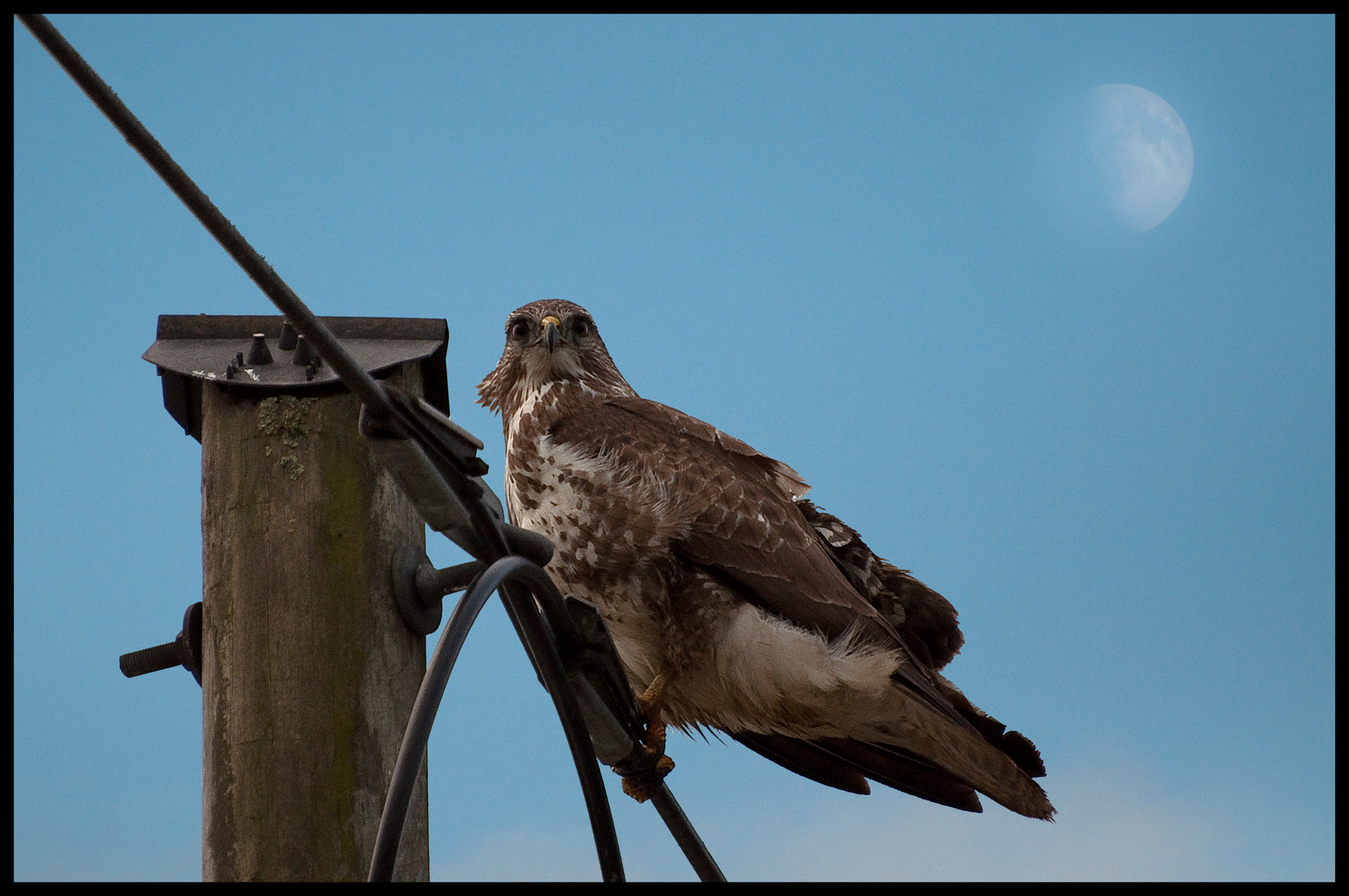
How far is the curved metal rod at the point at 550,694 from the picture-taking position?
180cm

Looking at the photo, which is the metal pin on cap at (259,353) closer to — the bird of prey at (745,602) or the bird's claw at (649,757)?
the bird of prey at (745,602)

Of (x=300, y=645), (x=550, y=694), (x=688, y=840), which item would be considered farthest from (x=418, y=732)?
(x=688, y=840)

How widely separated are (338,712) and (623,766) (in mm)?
1208

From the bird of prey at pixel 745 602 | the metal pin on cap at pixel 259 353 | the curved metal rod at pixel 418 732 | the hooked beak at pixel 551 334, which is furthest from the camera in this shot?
the hooked beak at pixel 551 334

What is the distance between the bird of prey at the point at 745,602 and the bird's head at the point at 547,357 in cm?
12

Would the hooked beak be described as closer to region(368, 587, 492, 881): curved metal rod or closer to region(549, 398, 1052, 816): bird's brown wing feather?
region(549, 398, 1052, 816): bird's brown wing feather

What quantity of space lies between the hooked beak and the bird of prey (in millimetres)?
162

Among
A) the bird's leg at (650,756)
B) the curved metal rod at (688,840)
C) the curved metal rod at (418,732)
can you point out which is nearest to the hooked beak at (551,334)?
the bird's leg at (650,756)

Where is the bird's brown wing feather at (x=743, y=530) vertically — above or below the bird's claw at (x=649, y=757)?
above

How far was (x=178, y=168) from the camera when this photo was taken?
161 cm

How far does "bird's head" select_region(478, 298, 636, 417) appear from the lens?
4.03 metres

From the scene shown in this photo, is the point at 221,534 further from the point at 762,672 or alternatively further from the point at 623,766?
the point at 762,672

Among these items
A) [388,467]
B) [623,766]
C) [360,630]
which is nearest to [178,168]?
[388,467]

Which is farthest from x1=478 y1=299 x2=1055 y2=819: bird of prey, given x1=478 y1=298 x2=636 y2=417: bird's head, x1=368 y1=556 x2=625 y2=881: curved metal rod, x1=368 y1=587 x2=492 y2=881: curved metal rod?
x1=368 y1=587 x2=492 y2=881: curved metal rod
